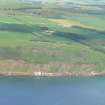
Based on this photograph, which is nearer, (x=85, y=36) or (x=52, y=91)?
(x=52, y=91)

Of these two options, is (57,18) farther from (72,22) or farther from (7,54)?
(7,54)

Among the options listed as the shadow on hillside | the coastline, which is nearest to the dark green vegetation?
the shadow on hillside

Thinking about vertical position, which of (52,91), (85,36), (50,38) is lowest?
(52,91)

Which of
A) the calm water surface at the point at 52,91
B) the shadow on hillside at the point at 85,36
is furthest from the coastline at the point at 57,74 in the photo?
the shadow on hillside at the point at 85,36

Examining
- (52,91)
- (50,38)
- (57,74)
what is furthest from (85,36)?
(52,91)

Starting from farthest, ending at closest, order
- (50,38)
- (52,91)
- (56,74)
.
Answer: (50,38) < (56,74) < (52,91)

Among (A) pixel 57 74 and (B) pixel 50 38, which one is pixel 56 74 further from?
(B) pixel 50 38

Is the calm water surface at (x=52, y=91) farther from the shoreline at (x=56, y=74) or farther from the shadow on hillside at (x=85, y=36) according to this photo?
the shadow on hillside at (x=85, y=36)
